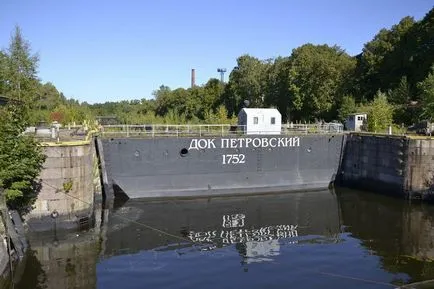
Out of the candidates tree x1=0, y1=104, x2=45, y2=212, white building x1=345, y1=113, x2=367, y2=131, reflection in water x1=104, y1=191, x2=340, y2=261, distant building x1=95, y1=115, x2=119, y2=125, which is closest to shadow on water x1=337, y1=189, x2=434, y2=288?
reflection in water x1=104, y1=191, x2=340, y2=261

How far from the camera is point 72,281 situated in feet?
52.5

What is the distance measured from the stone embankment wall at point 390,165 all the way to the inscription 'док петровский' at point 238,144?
4.79 metres

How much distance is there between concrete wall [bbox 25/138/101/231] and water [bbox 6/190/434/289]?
852 mm

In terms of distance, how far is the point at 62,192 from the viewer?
2134 centimetres

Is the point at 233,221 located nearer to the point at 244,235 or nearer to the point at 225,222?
the point at 225,222

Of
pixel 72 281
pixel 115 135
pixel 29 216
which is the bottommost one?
pixel 72 281

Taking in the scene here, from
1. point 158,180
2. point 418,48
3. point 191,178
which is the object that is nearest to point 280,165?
point 191,178

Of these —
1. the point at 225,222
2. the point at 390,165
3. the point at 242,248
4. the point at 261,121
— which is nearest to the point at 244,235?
the point at 242,248

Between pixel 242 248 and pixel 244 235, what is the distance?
188cm

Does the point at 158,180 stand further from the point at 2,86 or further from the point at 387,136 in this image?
the point at 2,86

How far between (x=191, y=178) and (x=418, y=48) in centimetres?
4306

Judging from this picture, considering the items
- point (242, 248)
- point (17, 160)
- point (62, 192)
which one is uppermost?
point (17, 160)

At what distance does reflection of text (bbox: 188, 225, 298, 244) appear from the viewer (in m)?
21.1

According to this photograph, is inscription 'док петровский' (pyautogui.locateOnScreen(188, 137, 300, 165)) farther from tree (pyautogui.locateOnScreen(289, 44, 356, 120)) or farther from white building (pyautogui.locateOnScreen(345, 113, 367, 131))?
tree (pyautogui.locateOnScreen(289, 44, 356, 120))
